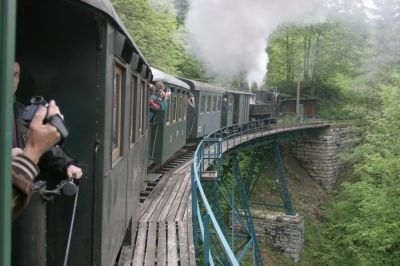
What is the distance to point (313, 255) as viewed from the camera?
22.2 meters

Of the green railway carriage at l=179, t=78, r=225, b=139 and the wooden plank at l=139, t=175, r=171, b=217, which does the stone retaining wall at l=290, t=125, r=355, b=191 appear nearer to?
the green railway carriage at l=179, t=78, r=225, b=139

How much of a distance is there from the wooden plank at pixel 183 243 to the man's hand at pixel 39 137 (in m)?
4.01

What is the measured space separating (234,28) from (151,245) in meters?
34.8

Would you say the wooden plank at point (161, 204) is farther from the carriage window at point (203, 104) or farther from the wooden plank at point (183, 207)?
the carriage window at point (203, 104)

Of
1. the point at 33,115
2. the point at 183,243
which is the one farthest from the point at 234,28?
the point at 33,115

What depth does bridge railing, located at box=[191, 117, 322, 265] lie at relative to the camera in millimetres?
4023

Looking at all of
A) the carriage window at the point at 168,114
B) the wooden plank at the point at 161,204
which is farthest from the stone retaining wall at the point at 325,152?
the wooden plank at the point at 161,204

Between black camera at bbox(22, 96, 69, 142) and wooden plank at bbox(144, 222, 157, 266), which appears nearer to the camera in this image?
black camera at bbox(22, 96, 69, 142)

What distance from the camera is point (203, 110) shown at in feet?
63.4

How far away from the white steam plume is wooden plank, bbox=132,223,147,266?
3337 centimetres

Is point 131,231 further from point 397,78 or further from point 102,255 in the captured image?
point 397,78

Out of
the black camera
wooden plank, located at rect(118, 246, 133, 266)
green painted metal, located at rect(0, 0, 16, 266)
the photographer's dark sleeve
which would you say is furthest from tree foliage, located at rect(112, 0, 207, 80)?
green painted metal, located at rect(0, 0, 16, 266)

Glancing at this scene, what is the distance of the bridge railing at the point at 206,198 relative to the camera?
4.02 metres

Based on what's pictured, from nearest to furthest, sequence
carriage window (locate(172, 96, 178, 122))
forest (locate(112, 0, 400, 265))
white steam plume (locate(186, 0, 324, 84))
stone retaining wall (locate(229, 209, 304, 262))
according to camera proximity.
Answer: carriage window (locate(172, 96, 178, 122)) → forest (locate(112, 0, 400, 265)) → stone retaining wall (locate(229, 209, 304, 262)) → white steam plume (locate(186, 0, 324, 84))
